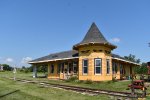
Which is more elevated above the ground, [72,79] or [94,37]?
[94,37]

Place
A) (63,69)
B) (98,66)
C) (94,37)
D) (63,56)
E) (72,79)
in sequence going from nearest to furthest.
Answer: (98,66) < (94,37) < (72,79) < (63,69) < (63,56)

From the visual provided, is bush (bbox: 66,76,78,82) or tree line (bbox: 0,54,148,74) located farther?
tree line (bbox: 0,54,148,74)

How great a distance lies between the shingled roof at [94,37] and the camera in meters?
30.4

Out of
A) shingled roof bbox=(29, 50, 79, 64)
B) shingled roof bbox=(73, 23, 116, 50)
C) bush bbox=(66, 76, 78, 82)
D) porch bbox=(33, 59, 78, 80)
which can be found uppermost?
shingled roof bbox=(73, 23, 116, 50)

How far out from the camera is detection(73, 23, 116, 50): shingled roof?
3038 cm

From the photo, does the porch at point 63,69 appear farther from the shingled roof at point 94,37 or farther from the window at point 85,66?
the shingled roof at point 94,37

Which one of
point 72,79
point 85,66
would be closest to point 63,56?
point 72,79

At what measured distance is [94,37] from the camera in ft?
103

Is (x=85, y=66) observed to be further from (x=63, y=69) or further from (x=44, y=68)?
(x=44, y=68)

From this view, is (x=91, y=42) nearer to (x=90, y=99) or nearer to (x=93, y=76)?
(x=93, y=76)

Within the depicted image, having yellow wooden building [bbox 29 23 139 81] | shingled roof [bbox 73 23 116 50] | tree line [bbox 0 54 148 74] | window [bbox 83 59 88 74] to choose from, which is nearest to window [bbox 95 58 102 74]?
yellow wooden building [bbox 29 23 139 81]

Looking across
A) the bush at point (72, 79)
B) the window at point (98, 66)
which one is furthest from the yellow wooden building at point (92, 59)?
the bush at point (72, 79)

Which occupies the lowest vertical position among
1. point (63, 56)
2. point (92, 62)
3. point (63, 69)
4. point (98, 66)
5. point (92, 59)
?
point (63, 69)

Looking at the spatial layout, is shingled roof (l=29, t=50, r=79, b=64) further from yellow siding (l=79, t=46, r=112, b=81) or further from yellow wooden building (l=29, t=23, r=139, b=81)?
yellow siding (l=79, t=46, r=112, b=81)
